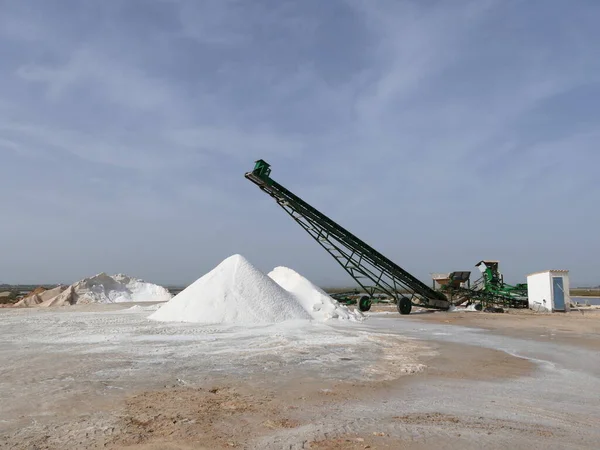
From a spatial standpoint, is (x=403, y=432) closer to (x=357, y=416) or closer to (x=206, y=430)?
(x=357, y=416)

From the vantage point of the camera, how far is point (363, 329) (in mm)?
13844

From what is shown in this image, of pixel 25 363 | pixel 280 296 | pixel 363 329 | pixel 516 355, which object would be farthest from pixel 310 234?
pixel 25 363

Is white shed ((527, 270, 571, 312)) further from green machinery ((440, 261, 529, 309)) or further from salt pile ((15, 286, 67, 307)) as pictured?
salt pile ((15, 286, 67, 307))

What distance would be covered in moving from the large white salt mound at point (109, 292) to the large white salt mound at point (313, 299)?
47.5ft

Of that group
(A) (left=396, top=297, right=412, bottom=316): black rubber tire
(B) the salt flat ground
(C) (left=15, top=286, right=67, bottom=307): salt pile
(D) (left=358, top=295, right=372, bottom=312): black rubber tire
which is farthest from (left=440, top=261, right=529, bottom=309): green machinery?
(C) (left=15, top=286, right=67, bottom=307): salt pile

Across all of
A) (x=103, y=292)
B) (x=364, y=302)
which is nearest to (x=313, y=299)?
(x=364, y=302)

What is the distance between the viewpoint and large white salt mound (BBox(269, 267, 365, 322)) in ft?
55.9

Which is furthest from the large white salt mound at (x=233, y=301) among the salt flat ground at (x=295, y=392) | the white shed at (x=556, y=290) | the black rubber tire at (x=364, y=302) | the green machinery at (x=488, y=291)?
the white shed at (x=556, y=290)

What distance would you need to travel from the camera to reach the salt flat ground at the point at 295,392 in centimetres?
411

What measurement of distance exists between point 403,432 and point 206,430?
1850 mm

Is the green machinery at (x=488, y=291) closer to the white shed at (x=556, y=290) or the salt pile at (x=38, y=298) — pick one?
the white shed at (x=556, y=290)

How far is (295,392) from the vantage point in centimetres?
585

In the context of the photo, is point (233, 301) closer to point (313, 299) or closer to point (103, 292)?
point (313, 299)

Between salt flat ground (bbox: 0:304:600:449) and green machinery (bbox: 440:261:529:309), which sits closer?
salt flat ground (bbox: 0:304:600:449)
